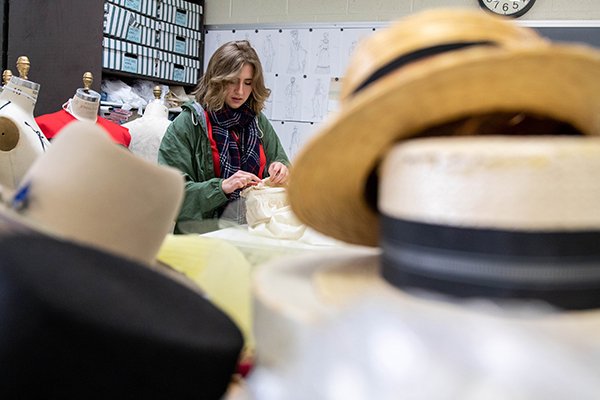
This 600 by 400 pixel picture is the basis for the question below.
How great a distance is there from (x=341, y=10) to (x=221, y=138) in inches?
109

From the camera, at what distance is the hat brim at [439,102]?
1.53 feet

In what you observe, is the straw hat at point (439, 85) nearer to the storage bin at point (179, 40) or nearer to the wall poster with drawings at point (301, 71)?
the wall poster with drawings at point (301, 71)

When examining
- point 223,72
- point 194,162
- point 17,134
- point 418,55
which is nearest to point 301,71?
point 223,72

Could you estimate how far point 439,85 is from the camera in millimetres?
484

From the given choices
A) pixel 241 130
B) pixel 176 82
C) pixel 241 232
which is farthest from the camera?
pixel 176 82

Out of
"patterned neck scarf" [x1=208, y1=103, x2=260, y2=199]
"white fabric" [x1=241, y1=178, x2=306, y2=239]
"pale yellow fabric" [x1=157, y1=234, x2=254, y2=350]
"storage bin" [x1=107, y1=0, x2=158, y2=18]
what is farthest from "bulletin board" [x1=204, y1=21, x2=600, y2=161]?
"pale yellow fabric" [x1=157, y1=234, x2=254, y2=350]

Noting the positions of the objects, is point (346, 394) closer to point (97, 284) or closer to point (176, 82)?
point (97, 284)

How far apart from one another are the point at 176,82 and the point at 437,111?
4.67m

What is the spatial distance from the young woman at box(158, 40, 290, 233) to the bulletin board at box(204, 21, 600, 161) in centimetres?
215

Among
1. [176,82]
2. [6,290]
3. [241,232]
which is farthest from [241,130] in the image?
[176,82]

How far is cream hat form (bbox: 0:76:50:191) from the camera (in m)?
1.39

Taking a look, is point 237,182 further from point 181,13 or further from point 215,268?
point 181,13

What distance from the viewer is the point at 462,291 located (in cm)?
47

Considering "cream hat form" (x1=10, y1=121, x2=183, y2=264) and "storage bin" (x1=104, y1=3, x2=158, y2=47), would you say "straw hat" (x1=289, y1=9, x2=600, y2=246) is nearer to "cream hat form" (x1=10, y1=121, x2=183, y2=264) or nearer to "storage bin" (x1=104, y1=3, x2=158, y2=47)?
"cream hat form" (x1=10, y1=121, x2=183, y2=264)
